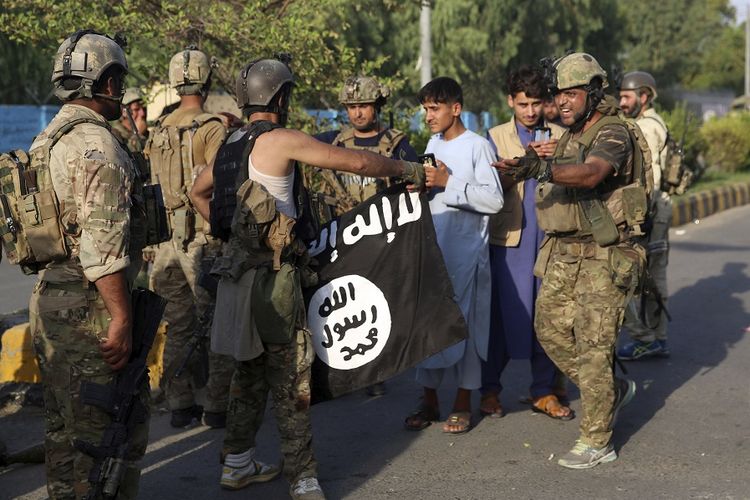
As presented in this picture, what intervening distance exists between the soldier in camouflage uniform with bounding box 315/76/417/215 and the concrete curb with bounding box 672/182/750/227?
31.9 feet

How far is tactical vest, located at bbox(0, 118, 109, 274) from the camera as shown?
11.7 feet

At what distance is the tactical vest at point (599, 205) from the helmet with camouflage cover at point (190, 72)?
1906 mm

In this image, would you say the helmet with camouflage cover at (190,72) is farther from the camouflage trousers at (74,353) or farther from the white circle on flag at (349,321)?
the camouflage trousers at (74,353)

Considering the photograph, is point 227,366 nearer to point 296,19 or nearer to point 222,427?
point 222,427

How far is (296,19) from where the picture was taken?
7.84m

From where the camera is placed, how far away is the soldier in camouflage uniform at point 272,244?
4.17 m

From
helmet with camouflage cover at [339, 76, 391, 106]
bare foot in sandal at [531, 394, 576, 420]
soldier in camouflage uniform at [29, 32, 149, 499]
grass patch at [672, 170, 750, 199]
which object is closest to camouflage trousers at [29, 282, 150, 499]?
soldier in camouflage uniform at [29, 32, 149, 499]

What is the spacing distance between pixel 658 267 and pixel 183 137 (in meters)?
3.49

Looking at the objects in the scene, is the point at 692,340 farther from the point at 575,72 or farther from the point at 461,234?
the point at 575,72

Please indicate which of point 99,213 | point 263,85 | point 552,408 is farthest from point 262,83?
point 552,408

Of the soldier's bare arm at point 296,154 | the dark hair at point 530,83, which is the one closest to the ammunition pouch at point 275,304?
the soldier's bare arm at point 296,154

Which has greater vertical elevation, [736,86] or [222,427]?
[736,86]

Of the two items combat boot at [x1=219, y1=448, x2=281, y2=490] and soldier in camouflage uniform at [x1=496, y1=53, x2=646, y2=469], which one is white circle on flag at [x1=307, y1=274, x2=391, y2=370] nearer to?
combat boot at [x1=219, y1=448, x2=281, y2=490]

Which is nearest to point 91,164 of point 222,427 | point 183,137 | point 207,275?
point 207,275
